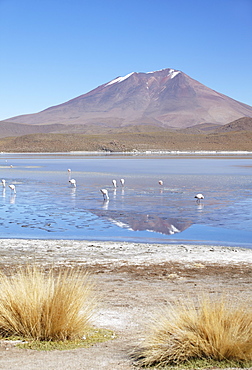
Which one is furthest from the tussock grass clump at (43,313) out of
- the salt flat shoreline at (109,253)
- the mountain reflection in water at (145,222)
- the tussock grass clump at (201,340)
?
the mountain reflection in water at (145,222)

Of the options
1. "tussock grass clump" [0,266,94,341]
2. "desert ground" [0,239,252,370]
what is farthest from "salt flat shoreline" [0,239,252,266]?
"tussock grass clump" [0,266,94,341]

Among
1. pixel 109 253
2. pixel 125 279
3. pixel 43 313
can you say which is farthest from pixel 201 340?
pixel 109 253

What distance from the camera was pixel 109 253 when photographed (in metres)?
9.19

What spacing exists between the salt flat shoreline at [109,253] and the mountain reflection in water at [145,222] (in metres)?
2.02

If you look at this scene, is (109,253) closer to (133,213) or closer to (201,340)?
(201,340)

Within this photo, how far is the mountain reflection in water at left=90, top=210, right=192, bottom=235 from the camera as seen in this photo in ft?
40.8

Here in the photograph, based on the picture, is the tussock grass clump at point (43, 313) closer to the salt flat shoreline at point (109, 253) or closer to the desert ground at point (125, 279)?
the desert ground at point (125, 279)

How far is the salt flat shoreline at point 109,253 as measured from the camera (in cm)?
849

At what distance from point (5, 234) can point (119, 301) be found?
608 centimetres

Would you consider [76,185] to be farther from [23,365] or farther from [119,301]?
[23,365]

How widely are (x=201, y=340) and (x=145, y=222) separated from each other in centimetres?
921

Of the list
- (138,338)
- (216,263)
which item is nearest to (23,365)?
(138,338)

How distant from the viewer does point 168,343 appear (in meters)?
4.18

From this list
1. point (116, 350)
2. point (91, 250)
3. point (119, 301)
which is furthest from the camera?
point (91, 250)
